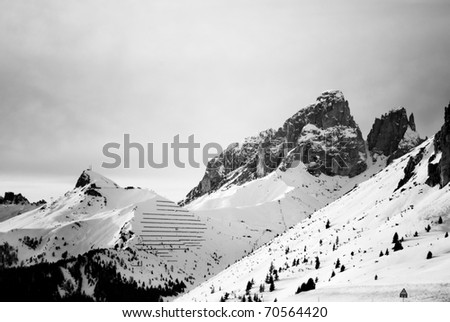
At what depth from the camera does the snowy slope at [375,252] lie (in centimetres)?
4831

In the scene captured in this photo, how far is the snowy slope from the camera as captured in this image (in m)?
48.3

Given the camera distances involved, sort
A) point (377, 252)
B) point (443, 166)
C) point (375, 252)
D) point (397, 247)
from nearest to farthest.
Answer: point (397, 247) → point (377, 252) → point (375, 252) → point (443, 166)

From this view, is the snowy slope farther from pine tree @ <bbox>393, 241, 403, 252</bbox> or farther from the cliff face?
the cliff face

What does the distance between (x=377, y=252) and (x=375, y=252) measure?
716mm

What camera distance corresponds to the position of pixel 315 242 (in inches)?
4914

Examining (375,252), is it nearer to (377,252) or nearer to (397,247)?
(377,252)

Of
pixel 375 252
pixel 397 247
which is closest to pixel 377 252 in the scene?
pixel 375 252

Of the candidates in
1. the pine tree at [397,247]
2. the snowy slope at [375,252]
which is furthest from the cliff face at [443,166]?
the pine tree at [397,247]

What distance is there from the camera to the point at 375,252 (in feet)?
256

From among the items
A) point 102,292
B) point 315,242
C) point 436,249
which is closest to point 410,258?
point 436,249

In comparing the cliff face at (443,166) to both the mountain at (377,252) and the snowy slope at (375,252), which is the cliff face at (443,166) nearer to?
the mountain at (377,252)

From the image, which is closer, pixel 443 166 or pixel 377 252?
pixel 377 252
